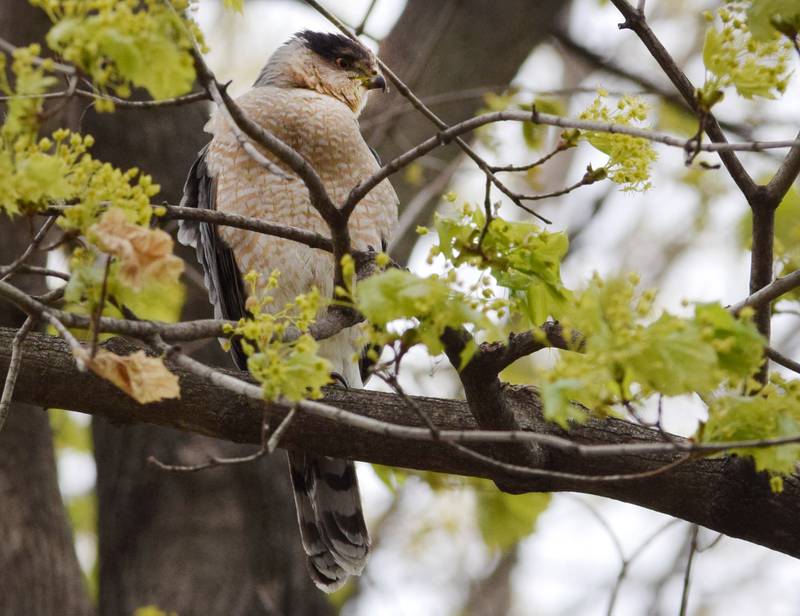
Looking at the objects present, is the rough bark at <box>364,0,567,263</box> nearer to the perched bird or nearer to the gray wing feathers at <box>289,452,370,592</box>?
the perched bird

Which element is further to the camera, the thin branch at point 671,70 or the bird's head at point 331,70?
the bird's head at point 331,70

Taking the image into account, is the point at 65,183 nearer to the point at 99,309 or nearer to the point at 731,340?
the point at 99,309

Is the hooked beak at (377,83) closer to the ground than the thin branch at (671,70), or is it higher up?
higher up

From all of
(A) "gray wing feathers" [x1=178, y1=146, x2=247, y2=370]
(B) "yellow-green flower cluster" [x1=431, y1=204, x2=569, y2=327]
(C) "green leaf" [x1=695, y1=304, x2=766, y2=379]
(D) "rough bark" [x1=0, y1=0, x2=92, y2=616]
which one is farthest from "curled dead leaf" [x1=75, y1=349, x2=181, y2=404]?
(A) "gray wing feathers" [x1=178, y1=146, x2=247, y2=370]

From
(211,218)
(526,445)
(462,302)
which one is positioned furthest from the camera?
(526,445)

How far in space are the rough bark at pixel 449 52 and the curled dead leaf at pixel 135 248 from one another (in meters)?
3.20

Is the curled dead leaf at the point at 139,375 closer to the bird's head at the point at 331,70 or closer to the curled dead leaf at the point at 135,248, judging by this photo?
the curled dead leaf at the point at 135,248

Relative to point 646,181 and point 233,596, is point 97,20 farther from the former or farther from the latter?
point 233,596

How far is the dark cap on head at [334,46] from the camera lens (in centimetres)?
532

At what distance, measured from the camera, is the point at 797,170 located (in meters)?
2.76

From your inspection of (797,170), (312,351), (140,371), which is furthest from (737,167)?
(140,371)

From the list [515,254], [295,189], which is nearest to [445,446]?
[515,254]

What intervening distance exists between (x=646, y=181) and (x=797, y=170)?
0.37 meters

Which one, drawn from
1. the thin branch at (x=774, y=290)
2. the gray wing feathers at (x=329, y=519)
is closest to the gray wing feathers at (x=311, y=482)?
the gray wing feathers at (x=329, y=519)
